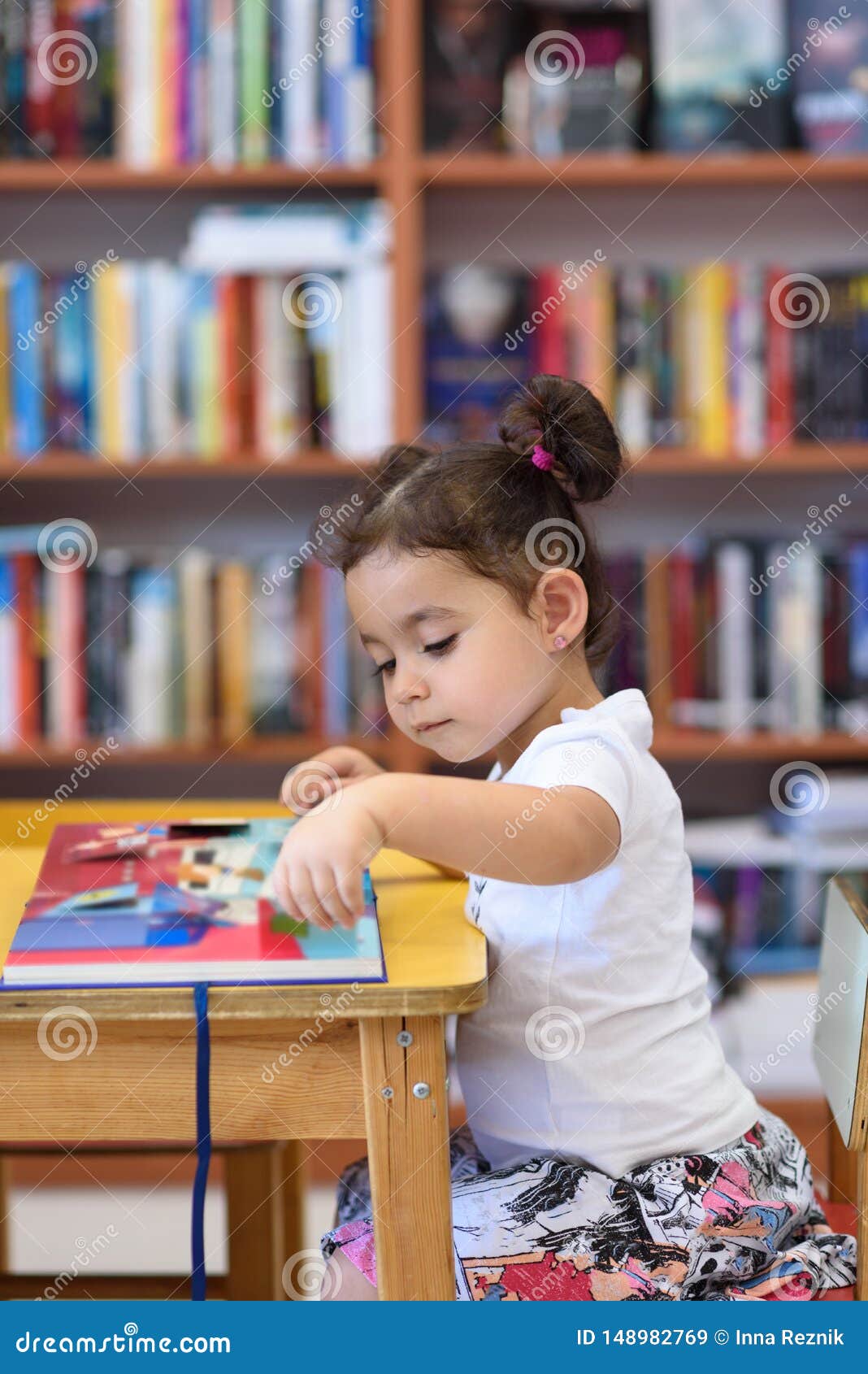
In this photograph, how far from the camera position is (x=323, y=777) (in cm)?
116

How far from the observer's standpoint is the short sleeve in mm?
891

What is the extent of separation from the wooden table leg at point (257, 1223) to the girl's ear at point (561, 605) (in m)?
0.64

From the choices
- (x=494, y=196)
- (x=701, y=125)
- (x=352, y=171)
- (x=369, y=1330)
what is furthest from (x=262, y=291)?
(x=369, y=1330)

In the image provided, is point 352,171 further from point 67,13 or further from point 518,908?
point 518,908

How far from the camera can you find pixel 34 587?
2.11m

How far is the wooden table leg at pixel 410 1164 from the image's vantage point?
80cm

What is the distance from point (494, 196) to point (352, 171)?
38cm
